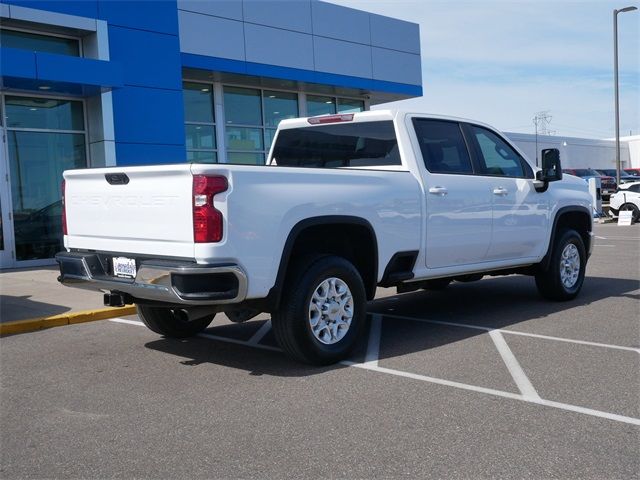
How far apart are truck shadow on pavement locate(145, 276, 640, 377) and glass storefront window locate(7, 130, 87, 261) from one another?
286 inches

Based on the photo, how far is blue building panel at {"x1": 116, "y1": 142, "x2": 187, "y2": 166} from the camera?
13.7m

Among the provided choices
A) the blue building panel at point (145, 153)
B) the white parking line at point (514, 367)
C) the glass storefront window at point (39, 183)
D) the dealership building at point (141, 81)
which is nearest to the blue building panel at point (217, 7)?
the dealership building at point (141, 81)

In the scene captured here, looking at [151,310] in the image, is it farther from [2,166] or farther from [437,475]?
[2,166]

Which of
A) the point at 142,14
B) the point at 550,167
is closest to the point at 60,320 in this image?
the point at 550,167

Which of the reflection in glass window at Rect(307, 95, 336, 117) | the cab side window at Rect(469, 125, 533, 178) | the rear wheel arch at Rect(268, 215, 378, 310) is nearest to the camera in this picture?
the rear wheel arch at Rect(268, 215, 378, 310)

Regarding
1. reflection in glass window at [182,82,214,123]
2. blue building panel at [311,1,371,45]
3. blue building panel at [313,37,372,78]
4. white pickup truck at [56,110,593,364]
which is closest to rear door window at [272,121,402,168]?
white pickup truck at [56,110,593,364]

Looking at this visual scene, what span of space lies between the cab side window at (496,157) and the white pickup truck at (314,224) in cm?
2

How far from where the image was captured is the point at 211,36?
1583 centimetres

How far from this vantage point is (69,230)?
237 inches

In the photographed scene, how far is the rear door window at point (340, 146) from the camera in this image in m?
6.73

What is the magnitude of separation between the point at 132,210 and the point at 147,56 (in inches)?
376

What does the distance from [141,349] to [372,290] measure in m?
2.19

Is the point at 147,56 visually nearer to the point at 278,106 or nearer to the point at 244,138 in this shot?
the point at 244,138

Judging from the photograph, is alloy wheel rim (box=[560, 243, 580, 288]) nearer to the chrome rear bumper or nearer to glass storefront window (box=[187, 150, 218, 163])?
the chrome rear bumper
